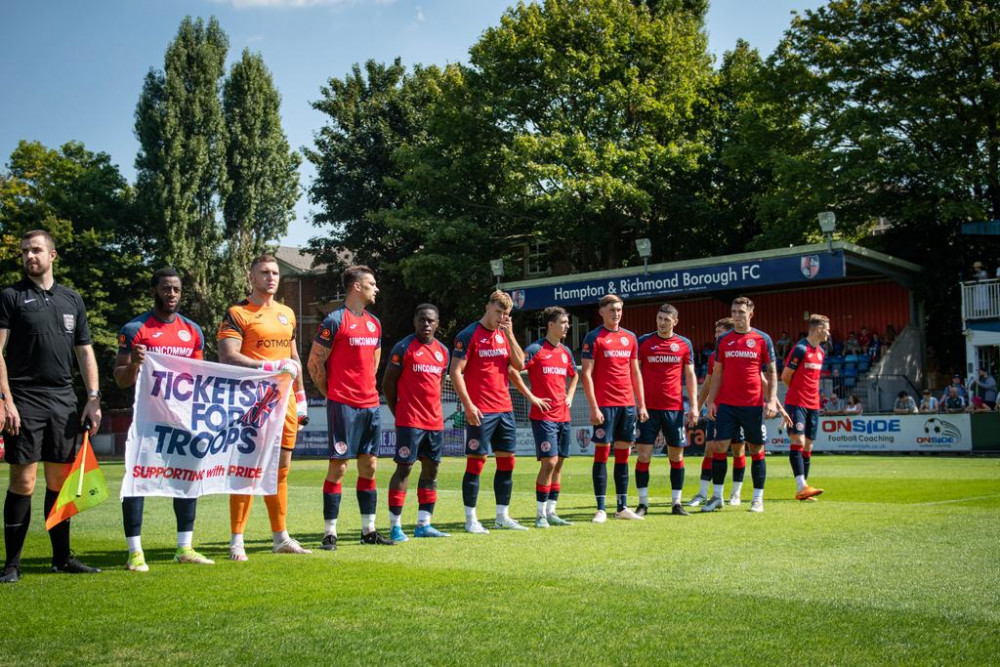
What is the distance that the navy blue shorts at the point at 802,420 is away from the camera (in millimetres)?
13375

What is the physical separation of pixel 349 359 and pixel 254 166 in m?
46.5

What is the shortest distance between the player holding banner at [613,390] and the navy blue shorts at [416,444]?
2214 millimetres

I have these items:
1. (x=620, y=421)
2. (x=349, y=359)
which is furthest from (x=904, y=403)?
(x=349, y=359)

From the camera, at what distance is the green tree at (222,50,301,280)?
174 ft

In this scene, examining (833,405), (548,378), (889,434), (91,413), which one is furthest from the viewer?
(833,405)

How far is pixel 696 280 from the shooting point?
119ft

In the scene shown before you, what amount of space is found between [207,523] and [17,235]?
47297mm

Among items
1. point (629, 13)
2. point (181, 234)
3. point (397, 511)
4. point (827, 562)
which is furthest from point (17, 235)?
point (827, 562)

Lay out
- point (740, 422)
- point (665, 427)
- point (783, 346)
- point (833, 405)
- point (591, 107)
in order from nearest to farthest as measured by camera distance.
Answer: point (665, 427) → point (740, 422) → point (833, 405) → point (783, 346) → point (591, 107)

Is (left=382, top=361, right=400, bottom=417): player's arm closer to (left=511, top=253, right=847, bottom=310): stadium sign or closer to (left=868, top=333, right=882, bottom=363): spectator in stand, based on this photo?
(left=511, top=253, right=847, bottom=310): stadium sign

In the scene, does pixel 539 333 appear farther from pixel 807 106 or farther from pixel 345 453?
pixel 345 453

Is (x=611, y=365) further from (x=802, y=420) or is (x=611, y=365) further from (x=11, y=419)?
(x=11, y=419)

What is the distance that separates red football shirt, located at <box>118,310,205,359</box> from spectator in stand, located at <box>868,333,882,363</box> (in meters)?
30.2


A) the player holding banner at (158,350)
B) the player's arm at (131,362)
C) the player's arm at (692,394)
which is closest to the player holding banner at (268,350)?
the player holding banner at (158,350)
